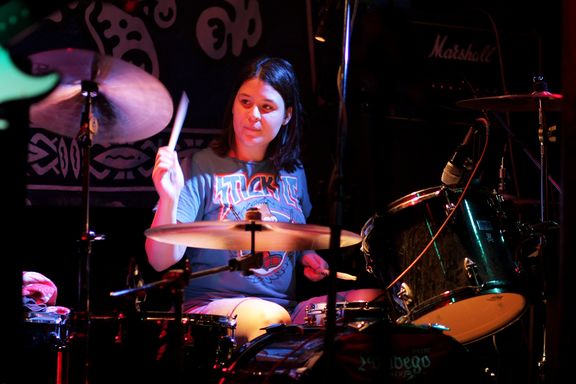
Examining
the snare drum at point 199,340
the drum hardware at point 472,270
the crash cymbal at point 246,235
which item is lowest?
the snare drum at point 199,340

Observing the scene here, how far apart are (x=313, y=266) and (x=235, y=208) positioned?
482 millimetres

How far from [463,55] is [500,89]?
345mm

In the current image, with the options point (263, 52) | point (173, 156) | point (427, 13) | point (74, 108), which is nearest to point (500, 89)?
point (427, 13)

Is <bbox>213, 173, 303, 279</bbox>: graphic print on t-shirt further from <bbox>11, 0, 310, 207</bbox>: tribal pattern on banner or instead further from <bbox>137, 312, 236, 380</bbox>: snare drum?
<bbox>137, 312, 236, 380</bbox>: snare drum

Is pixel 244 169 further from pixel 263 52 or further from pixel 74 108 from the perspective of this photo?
pixel 74 108

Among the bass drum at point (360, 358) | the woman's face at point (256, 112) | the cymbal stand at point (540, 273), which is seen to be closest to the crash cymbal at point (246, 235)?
the bass drum at point (360, 358)

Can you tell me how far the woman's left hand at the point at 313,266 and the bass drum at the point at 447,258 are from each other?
39cm

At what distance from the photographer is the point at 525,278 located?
2.81m

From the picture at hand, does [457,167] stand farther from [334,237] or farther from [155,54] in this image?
[155,54]

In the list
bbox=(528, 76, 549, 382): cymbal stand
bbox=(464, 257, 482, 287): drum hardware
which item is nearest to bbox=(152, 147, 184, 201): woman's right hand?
bbox=(464, 257, 482, 287): drum hardware

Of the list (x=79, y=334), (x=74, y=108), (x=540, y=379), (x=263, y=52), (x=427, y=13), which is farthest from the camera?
(x=427, y=13)

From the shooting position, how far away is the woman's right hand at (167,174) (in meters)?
2.79

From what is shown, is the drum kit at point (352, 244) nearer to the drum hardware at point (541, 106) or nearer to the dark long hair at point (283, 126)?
the drum hardware at point (541, 106)

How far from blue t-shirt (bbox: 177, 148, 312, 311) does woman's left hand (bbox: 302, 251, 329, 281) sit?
0.40 feet
